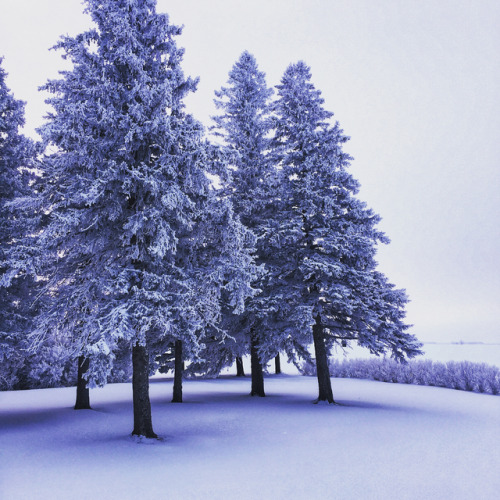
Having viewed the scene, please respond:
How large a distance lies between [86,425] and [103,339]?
18.1 feet

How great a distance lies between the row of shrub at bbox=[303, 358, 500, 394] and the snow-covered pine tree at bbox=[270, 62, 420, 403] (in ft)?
23.0

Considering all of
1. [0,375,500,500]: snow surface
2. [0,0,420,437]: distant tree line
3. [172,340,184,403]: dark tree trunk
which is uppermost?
[0,0,420,437]: distant tree line

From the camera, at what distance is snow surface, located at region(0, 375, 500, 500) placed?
20.2ft

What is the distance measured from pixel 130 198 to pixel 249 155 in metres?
9.90

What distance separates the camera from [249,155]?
19.1 metres

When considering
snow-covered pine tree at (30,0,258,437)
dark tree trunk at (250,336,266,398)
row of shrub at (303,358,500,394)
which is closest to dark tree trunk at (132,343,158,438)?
snow-covered pine tree at (30,0,258,437)

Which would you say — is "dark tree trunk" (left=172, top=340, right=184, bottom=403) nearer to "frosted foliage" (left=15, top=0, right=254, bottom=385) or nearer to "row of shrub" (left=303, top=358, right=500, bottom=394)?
"frosted foliage" (left=15, top=0, right=254, bottom=385)

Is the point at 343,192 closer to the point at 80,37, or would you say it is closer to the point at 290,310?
the point at 290,310

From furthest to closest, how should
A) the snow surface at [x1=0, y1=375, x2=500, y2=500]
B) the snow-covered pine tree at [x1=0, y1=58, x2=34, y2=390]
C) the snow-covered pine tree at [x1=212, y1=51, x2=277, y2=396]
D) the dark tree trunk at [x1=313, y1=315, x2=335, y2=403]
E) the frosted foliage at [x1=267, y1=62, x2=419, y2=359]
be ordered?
the snow-covered pine tree at [x1=212, y1=51, x2=277, y2=396], the dark tree trunk at [x1=313, y1=315, x2=335, y2=403], the frosted foliage at [x1=267, y1=62, x2=419, y2=359], the snow-covered pine tree at [x1=0, y1=58, x2=34, y2=390], the snow surface at [x1=0, y1=375, x2=500, y2=500]

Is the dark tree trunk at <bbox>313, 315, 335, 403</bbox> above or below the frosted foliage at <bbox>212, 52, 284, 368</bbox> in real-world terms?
below

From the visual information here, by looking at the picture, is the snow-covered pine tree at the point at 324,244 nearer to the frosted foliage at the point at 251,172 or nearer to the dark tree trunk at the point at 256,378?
the frosted foliage at the point at 251,172

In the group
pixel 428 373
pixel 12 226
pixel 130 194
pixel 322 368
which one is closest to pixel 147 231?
pixel 130 194

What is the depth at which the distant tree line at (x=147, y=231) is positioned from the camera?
9172 millimetres

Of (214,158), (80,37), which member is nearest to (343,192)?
(214,158)
